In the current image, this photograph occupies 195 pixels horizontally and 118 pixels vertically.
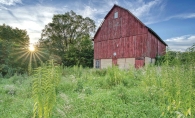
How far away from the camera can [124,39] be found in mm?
19531

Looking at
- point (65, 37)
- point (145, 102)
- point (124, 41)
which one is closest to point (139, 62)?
point (124, 41)

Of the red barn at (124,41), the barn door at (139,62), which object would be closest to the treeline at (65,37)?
the red barn at (124,41)

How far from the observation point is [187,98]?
243 cm

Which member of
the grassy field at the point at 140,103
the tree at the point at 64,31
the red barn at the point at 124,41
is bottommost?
the grassy field at the point at 140,103

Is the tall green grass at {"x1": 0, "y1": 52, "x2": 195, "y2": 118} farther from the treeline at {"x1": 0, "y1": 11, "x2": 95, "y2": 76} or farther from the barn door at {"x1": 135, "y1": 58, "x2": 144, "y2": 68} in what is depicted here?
the treeline at {"x1": 0, "y1": 11, "x2": 95, "y2": 76}

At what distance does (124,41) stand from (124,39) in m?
0.26

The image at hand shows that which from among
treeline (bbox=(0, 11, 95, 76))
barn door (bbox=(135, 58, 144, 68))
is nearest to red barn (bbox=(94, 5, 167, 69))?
barn door (bbox=(135, 58, 144, 68))

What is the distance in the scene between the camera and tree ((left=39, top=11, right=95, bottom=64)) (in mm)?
34469

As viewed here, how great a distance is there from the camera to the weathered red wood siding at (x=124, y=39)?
17.8 meters

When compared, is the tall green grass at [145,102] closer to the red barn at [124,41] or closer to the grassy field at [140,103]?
the grassy field at [140,103]

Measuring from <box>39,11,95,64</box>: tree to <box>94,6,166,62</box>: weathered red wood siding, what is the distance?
41.8 feet

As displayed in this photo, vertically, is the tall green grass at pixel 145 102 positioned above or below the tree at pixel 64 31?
below

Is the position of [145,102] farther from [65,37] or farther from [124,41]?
[65,37]

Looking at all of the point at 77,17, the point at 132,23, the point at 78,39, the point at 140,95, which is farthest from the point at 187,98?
the point at 77,17
